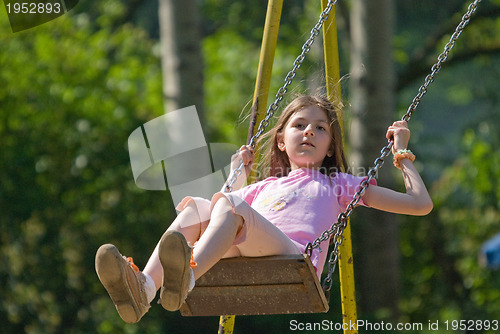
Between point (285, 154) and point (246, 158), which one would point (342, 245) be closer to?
point (285, 154)

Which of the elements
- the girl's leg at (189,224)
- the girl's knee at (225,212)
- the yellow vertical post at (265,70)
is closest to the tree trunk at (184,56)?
the yellow vertical post at (265,70)

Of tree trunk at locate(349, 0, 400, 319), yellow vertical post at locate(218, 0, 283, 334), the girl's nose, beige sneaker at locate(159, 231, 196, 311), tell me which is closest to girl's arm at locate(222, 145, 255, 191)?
yellow vertical post at locate(218, 0, 283, 334)

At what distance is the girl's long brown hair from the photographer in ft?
13.9

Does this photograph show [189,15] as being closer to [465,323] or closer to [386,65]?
[386,65]

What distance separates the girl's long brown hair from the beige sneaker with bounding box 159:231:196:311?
3.58 ft

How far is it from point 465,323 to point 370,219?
1.48 metres

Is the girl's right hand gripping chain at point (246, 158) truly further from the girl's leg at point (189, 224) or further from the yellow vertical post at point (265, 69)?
the girl's leg at point (189, 224)

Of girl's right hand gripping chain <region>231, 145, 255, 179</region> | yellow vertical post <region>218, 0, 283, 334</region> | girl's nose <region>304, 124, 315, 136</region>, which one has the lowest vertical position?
girl's right hand gripping chain <region>231, 145, 255, 179</region>

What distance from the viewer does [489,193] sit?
9.72m

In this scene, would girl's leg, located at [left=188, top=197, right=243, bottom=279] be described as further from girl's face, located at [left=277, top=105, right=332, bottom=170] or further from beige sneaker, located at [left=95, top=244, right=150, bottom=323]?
girl's face, located at [left=277, top=105, right=332, bottom=170]

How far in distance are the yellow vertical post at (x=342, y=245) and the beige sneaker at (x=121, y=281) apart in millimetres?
1266

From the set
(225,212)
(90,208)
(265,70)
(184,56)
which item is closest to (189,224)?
(225,212)

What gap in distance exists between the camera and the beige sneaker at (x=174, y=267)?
3285mm

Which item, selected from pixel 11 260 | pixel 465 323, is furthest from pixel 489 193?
pixel 11 260
